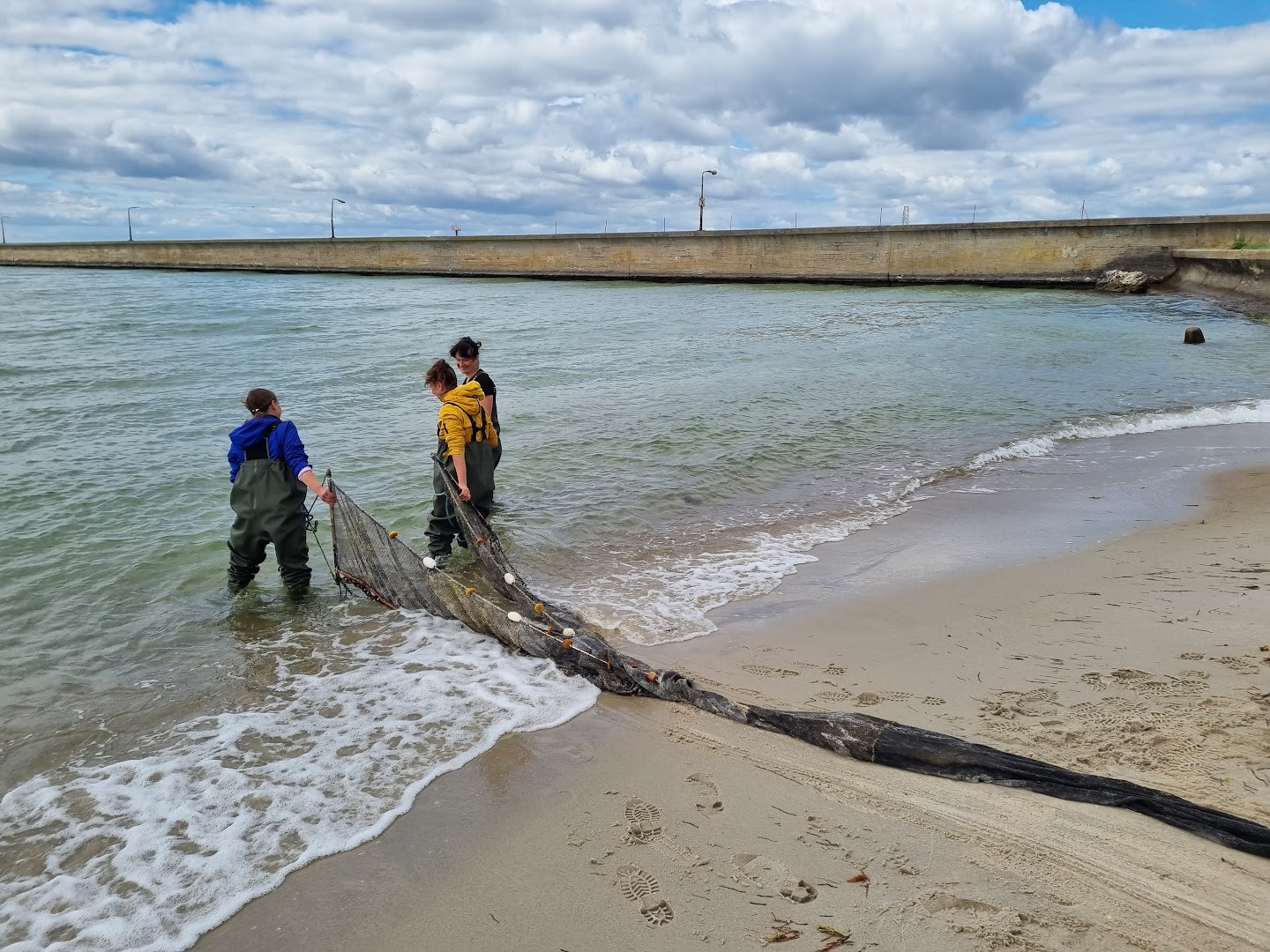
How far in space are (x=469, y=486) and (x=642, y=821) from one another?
3794 millimetres

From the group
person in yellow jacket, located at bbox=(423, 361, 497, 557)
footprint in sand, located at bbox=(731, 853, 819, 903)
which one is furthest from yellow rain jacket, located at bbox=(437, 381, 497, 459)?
footprint in sand, located at bbox=(731, 853, 819, 903)

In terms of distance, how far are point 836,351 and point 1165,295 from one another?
69.1 ft

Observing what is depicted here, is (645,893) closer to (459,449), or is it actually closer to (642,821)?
(642,821)

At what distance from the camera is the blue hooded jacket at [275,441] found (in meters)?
5.65

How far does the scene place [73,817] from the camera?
3.83 metres

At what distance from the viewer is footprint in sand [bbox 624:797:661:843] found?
339 cm

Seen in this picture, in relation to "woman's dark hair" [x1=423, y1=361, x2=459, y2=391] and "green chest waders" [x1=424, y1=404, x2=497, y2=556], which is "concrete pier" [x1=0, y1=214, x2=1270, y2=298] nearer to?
"green chest waders" [x1=424, y1=404, x2=497, y2=556]

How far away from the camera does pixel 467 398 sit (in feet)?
21.1

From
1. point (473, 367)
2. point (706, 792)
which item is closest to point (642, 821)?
point (706, 792)

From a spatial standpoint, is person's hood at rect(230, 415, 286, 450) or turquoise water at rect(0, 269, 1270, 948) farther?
person's hood at rect(230, 415, 286, 450)

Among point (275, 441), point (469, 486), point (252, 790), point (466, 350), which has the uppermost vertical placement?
point (466, 350)

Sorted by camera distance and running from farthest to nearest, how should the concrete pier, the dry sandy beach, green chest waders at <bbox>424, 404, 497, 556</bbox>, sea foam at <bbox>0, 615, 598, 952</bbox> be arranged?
the concrete pier
green chest waders at <bbox>424, 404, 497, 556</bbox>
sea foam at <bbox>0, 615, 598, 952</bbox>
the dry sandy beach

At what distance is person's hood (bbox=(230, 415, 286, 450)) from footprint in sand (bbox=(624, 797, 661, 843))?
3639 millimetres

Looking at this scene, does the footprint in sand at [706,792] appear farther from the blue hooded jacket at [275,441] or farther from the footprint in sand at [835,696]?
the blue hooded jacket at [275,441]
